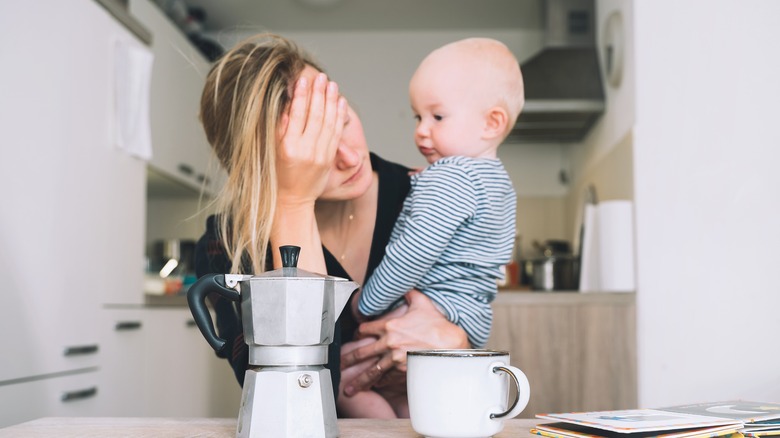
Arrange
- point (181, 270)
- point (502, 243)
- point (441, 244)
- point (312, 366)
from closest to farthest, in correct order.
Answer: point (312, 366) < point (441, 244) < point (502, 243) < point (181, 270)

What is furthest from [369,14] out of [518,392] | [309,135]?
[518,392]

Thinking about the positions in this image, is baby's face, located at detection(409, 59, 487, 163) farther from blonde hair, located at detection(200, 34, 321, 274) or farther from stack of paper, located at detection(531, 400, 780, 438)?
stack of paper, located at detection(531, 400, 780, 438)

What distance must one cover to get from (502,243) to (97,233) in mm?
1327

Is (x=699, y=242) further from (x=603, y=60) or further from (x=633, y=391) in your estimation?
(x=603, y=60)

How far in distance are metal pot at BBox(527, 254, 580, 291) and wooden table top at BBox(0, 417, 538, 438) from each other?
1.70 m

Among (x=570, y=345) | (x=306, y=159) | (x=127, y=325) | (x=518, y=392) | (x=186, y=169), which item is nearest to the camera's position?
(x=518, y=392)

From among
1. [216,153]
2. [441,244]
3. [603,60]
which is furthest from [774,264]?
[603,60]

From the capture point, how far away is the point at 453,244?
1166mm

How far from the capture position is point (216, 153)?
3.86 ft

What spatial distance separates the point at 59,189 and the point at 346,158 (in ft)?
3.49

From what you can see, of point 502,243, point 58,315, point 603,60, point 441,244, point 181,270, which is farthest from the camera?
point 181,270

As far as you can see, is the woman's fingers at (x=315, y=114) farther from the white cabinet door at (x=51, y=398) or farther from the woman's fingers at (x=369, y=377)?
the white cabinet door at (x=51, y=398)

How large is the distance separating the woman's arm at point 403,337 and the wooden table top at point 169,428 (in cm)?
27

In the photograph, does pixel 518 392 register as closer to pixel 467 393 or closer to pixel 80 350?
pixel 467 393
